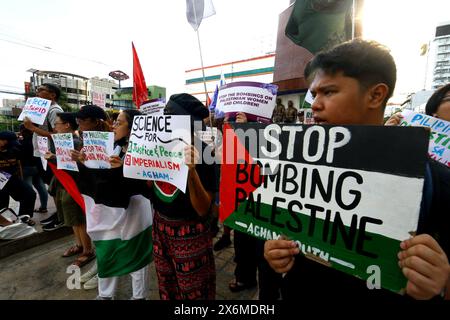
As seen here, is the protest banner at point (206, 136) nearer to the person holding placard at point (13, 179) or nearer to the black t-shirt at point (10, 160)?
the person holding placard at point (13, 179)

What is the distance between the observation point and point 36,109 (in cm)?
334

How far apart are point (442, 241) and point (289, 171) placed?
545 mm

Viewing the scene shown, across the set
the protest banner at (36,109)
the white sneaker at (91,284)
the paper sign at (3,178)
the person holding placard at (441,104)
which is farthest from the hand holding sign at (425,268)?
the paper sign at (3,178)

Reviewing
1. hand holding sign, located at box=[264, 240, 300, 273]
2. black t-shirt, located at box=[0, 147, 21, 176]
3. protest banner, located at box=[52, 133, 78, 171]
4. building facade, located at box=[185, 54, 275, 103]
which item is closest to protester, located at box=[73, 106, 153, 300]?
protest banner, located at box=[52, 133, 78, 171]

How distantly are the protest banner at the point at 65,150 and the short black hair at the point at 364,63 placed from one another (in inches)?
99.4

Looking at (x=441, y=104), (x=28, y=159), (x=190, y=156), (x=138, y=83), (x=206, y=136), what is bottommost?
(x=28, y=159)

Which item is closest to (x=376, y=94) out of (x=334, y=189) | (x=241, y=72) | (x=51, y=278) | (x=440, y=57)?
(x=334, y=189)

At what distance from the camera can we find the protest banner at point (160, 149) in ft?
5.27

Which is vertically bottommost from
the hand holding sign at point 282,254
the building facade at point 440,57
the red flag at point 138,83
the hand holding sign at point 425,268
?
the hand holding sign at point 282,254

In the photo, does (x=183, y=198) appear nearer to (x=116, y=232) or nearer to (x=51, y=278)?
(x=116, y=232)

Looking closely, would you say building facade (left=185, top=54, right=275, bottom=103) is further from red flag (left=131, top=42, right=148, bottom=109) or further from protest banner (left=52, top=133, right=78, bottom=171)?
protest banner (left=52, top=133, right=78, bottom=171)

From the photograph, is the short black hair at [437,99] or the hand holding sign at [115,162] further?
the hand holding sign at [115,162]

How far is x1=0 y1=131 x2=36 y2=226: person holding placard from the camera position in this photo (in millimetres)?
3816

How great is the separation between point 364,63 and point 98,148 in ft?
7.18
